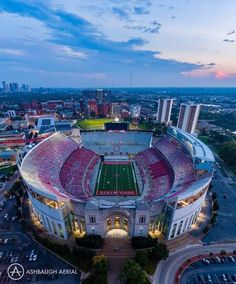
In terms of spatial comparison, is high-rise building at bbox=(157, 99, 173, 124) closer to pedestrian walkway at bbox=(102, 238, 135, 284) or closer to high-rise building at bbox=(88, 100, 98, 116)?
high-rise building at bbox=(88, 100, 98, 116)

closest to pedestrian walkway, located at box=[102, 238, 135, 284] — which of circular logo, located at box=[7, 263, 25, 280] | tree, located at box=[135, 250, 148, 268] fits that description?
tree, located at box=[135, 250, 148, 268]

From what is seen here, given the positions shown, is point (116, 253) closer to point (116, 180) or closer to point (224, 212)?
point (116, 180)

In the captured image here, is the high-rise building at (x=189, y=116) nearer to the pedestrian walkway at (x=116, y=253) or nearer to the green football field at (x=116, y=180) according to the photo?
the green football field at (x=116, y=180)

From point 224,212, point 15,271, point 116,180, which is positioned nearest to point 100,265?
point 15,271

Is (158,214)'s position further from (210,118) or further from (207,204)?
(210,118)

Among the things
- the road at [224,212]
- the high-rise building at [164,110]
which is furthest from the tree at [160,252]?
the high-rise building at [164,110]

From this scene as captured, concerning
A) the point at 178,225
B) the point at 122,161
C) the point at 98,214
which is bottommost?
the point at 122,161

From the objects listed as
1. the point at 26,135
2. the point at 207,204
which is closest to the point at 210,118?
the point at 207,204
